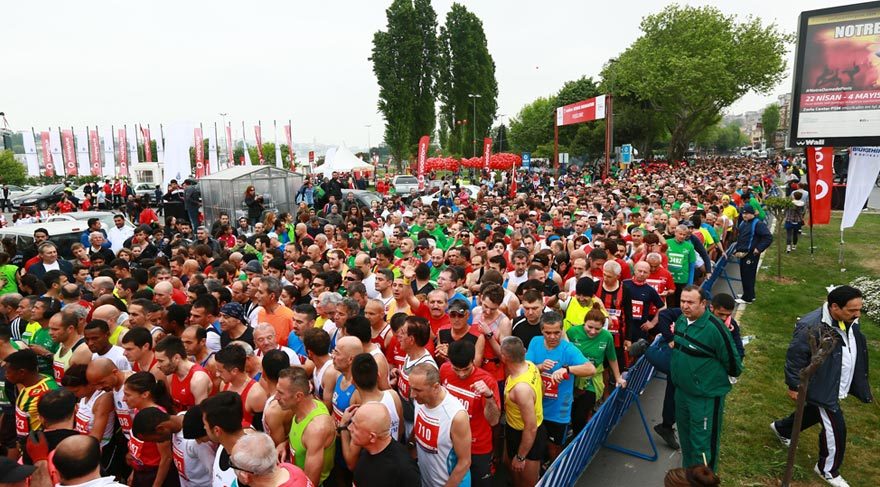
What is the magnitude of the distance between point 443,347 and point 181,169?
2188cm

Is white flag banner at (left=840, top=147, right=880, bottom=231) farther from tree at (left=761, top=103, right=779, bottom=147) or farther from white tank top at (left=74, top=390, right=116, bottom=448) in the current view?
tree at (left=761, top=103, right=779, bottom=147)

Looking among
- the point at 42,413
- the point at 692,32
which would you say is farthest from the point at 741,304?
the point at 692,32

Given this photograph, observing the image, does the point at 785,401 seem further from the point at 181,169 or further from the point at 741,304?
the point at 181,169

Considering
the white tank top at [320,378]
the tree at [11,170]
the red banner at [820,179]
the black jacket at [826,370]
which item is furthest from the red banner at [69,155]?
the black jacket at [826,370]

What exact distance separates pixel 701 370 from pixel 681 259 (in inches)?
172

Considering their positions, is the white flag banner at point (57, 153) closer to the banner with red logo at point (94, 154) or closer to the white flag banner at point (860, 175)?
the banner with red logo at point (94, 154)

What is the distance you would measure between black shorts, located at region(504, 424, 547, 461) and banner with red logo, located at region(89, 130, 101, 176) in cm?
4145

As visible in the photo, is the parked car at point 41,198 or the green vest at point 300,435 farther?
the parked car at point 41,198

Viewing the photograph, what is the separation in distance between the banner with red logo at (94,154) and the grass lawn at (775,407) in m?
41.5

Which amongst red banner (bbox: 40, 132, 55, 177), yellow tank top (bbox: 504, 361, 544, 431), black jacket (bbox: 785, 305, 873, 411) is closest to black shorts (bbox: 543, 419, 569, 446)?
yellow tank top (bbox: 504, 361, 544, 431)

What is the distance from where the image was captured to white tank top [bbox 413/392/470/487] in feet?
11.2

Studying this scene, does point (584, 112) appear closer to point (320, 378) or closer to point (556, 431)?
point (556, 431)

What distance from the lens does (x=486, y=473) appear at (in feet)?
12.7

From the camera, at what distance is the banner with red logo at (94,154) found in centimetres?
3738
